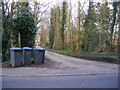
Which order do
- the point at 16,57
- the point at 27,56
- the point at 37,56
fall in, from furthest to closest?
the point at 37,56 → the point at 27,56 → the point at 16,57

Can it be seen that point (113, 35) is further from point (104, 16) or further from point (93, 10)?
point (93, 10)

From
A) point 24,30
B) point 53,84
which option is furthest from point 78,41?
point 53,84

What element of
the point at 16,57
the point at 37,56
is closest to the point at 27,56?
the point at 37,56

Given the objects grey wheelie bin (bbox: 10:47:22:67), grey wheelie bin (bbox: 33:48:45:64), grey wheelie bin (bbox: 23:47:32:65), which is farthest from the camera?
grey wheelie bin (bbox: 33:48:45:64)

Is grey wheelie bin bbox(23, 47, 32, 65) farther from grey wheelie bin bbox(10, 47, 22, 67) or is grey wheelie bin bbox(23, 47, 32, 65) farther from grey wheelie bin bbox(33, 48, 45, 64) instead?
grey wheelie bin bbox(10, 47, 22, 67)

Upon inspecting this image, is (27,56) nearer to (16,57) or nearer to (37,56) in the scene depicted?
(37,56)

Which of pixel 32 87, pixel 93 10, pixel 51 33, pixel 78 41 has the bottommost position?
pixel 32 87

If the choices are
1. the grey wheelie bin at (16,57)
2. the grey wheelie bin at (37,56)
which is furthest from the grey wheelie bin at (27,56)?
the grey wheelie bin at (16,57)

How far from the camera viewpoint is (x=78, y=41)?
66.3 feet

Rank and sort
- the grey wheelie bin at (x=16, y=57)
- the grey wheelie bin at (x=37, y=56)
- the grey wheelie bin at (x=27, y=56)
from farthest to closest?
the grey wheelie bin at (x=37, y=56) < the grey wheelie bin at (x=27, y=56) < the grey wheelie bin at (x=16, y=57)

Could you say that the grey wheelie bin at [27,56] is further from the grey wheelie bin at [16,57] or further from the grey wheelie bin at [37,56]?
the grey wheelie bin at [16,57]

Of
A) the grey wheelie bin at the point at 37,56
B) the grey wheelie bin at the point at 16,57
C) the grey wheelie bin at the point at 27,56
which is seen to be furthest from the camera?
the grey wheelie bin at the point at 37,56

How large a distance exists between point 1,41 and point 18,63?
3.75 m

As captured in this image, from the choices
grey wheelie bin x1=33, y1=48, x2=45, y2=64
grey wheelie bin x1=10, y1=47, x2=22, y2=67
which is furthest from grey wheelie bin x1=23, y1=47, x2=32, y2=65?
grey wheelie bin x1=10, y1=47, x2=22, y2=67
